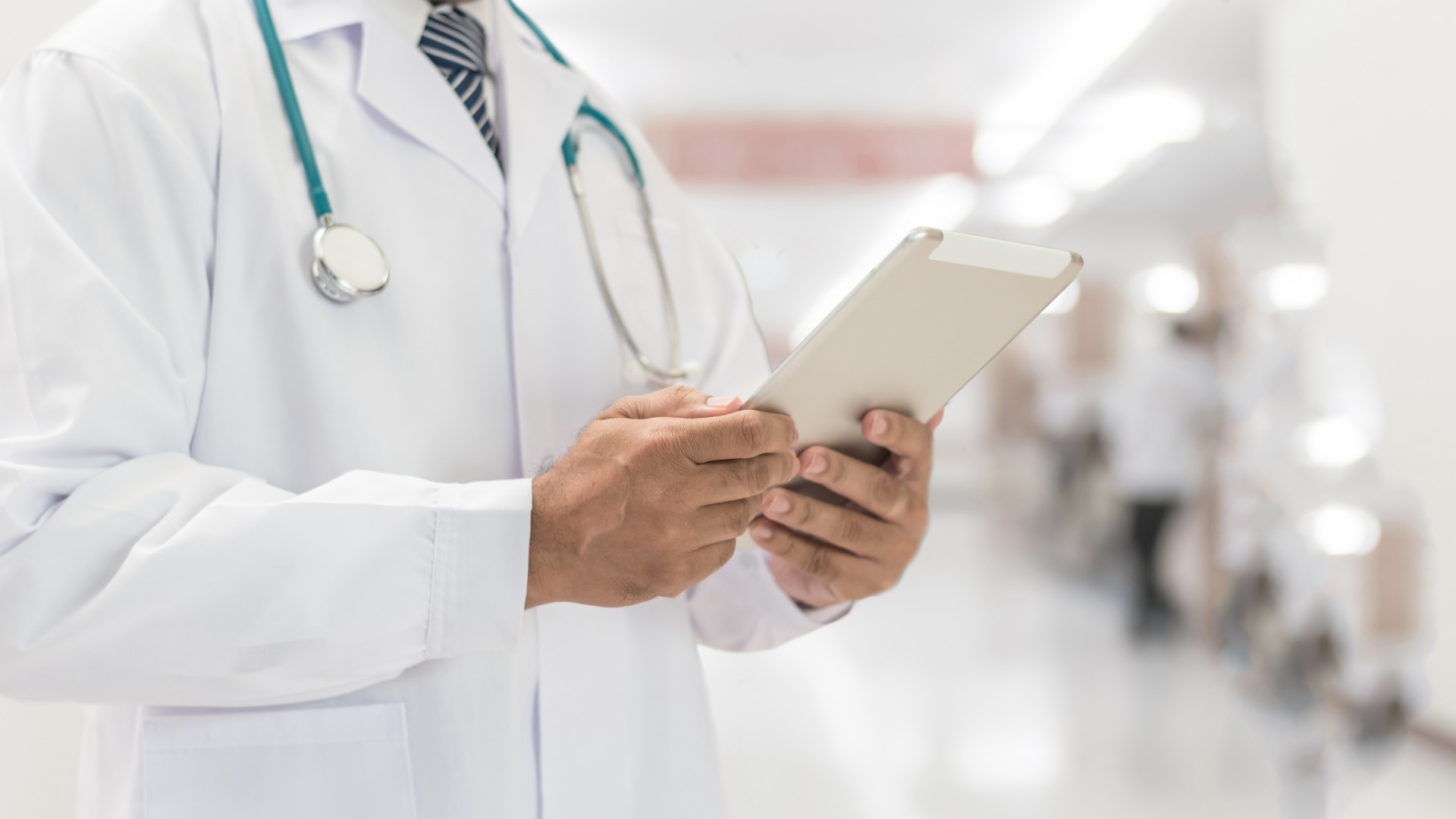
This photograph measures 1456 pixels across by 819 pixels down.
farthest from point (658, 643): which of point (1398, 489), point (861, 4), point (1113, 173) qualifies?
point (1113, 173)

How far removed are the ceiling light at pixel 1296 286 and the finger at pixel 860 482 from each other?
10.6 ft

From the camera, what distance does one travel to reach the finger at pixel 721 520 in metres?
0.58

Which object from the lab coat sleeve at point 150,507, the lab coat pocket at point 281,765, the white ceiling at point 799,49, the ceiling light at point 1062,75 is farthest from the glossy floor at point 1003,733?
the ceiling light at point 1062,75

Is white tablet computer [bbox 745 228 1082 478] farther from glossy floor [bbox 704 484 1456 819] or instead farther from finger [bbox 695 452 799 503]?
glossy floor [bbox 704 484 1456 819]

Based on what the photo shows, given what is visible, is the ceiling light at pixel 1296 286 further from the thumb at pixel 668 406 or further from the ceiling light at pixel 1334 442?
the thumb at pixel 668 406

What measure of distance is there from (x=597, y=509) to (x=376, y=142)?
14.4 inches

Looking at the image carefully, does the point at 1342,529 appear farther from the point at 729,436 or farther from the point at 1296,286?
the point at 729,436

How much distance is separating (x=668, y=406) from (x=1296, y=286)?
137 inches

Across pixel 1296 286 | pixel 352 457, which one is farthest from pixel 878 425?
pixel 1296 286

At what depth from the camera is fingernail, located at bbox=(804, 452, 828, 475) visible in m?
0.71

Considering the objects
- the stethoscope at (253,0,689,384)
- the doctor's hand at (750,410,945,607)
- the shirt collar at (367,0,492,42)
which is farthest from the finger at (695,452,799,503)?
the shirt collar at (367,0,492,42)

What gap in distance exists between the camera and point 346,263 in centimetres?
63

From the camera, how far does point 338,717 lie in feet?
2.03

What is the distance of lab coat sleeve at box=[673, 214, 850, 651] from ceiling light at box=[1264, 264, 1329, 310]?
3.15 metres
